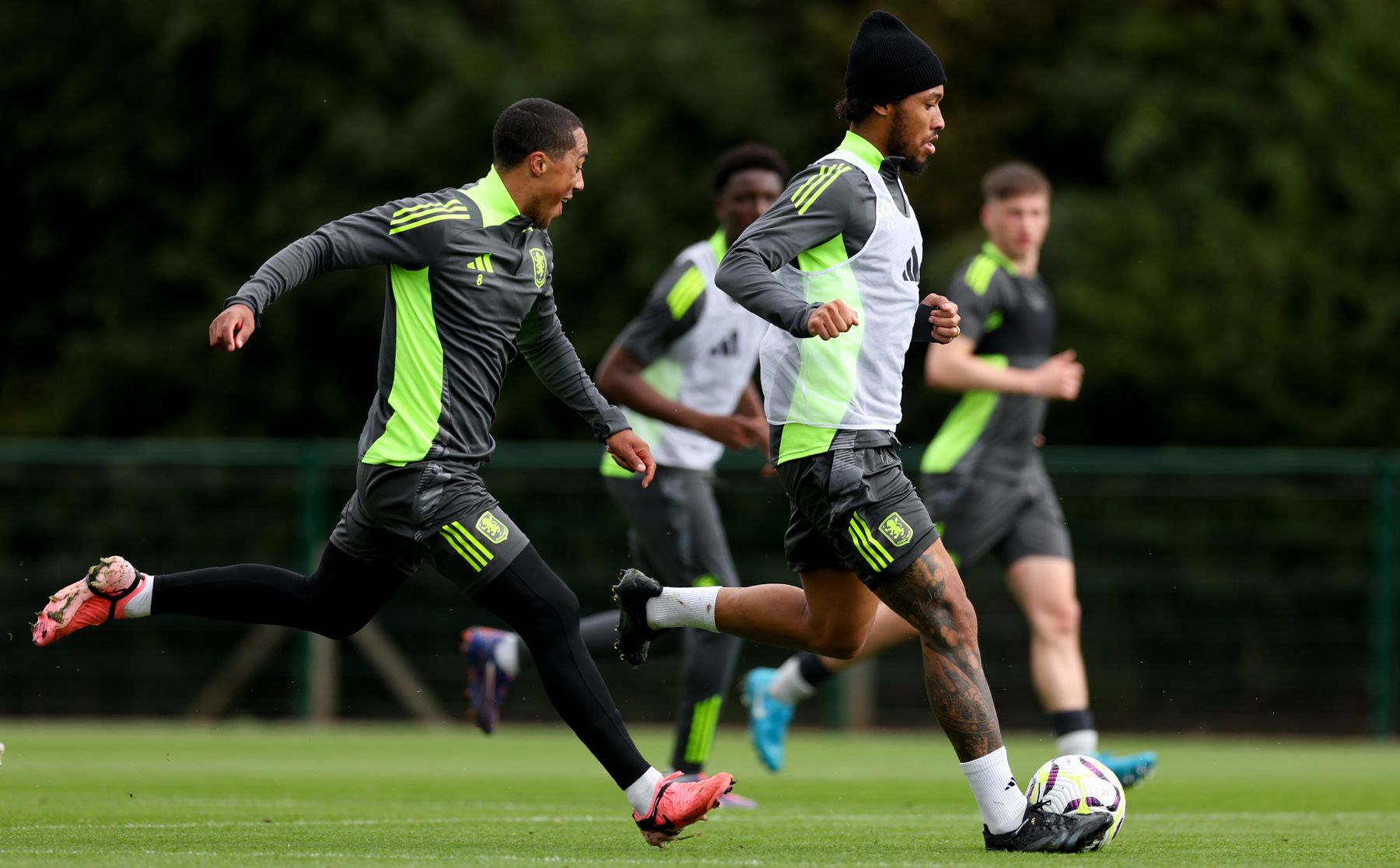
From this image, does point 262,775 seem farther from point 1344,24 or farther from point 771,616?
point 1344,24

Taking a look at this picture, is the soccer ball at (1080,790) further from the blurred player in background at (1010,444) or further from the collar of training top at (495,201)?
the blurred player in background at (1010,444)

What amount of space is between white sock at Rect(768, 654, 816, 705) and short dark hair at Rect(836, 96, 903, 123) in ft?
12.6

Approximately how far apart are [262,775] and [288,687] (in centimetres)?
579

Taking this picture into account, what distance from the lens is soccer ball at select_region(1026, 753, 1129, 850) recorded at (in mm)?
5668

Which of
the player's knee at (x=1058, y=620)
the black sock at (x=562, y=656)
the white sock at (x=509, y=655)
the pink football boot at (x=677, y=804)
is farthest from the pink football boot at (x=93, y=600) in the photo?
the player's knee at (x=1058, y=620)

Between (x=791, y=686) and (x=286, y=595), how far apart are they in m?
3.56

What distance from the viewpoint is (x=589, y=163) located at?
1931 centimetres

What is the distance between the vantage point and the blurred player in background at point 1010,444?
28.2ft

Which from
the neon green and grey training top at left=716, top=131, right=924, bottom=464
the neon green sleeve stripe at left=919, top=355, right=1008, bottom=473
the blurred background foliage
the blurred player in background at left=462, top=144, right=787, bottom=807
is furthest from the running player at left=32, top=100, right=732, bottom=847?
the blurred background foliage

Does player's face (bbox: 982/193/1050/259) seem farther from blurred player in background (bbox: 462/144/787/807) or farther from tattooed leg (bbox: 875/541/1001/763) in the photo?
tattooed leg (bbox: 875/541/1001/763)

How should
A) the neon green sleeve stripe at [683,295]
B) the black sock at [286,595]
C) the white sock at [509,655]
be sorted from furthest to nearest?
the white sock at [509,655], the neon green sleeve stripe at [683,295], the black sock at [286,595]

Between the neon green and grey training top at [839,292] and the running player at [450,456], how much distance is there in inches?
25.4

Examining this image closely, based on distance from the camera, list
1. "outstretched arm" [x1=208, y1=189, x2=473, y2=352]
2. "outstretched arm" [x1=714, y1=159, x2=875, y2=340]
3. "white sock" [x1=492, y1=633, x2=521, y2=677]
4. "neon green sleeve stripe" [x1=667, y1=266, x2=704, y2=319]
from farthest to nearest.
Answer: "white sock" [x1=492, y1=633, x2=521, y2=677] < "neon green sleeve stripe" [x1=667, y1=266, x2=704, y2=319] < "outstretched arm" [x1=208, y1=189, x2=473, y2=352] < "outstretched arm" [x1=714, y1=159, x2=875, y2=340]

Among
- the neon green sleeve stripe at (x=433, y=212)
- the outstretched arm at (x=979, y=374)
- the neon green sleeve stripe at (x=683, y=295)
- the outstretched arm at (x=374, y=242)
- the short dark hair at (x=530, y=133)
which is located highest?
the short dark hair at (x=530, y=133)
